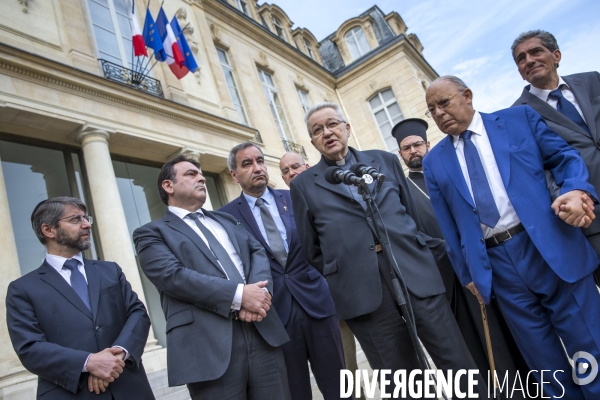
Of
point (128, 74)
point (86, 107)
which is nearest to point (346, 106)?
point (128, 74)

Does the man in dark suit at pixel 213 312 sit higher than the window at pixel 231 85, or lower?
lower

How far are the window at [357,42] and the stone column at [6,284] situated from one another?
1781 cm

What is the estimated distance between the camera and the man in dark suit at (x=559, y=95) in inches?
97.4

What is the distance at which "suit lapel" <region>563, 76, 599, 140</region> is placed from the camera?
2.51m

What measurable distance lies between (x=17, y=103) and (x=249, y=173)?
4.98 metres

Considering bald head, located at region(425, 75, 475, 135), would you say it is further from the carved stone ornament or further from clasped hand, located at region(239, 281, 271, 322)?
the carved stone ornament

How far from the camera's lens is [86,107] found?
6.98 m

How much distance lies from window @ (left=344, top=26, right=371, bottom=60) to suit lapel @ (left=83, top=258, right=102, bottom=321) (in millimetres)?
19346

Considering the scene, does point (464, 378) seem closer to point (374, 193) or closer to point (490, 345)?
point (490, 345)

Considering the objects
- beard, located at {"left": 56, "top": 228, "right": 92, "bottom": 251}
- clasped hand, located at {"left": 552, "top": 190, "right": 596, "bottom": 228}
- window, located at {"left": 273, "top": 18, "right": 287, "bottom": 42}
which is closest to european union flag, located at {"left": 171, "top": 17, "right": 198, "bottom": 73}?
beard, located at {"left": 56, "top": 228, "right": 92, "bottom": 251}

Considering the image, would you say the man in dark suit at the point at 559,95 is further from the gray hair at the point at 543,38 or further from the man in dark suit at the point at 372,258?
the man in dark suit at the point at 372,258

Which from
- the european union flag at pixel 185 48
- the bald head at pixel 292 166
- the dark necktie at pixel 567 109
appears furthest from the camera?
the european union flag at pixel 185 48

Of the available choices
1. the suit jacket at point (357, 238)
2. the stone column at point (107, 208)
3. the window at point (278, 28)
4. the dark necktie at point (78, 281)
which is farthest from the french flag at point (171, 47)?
the window at point (278, 28)

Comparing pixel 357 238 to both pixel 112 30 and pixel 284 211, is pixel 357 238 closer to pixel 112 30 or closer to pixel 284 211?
pixel 284 211
